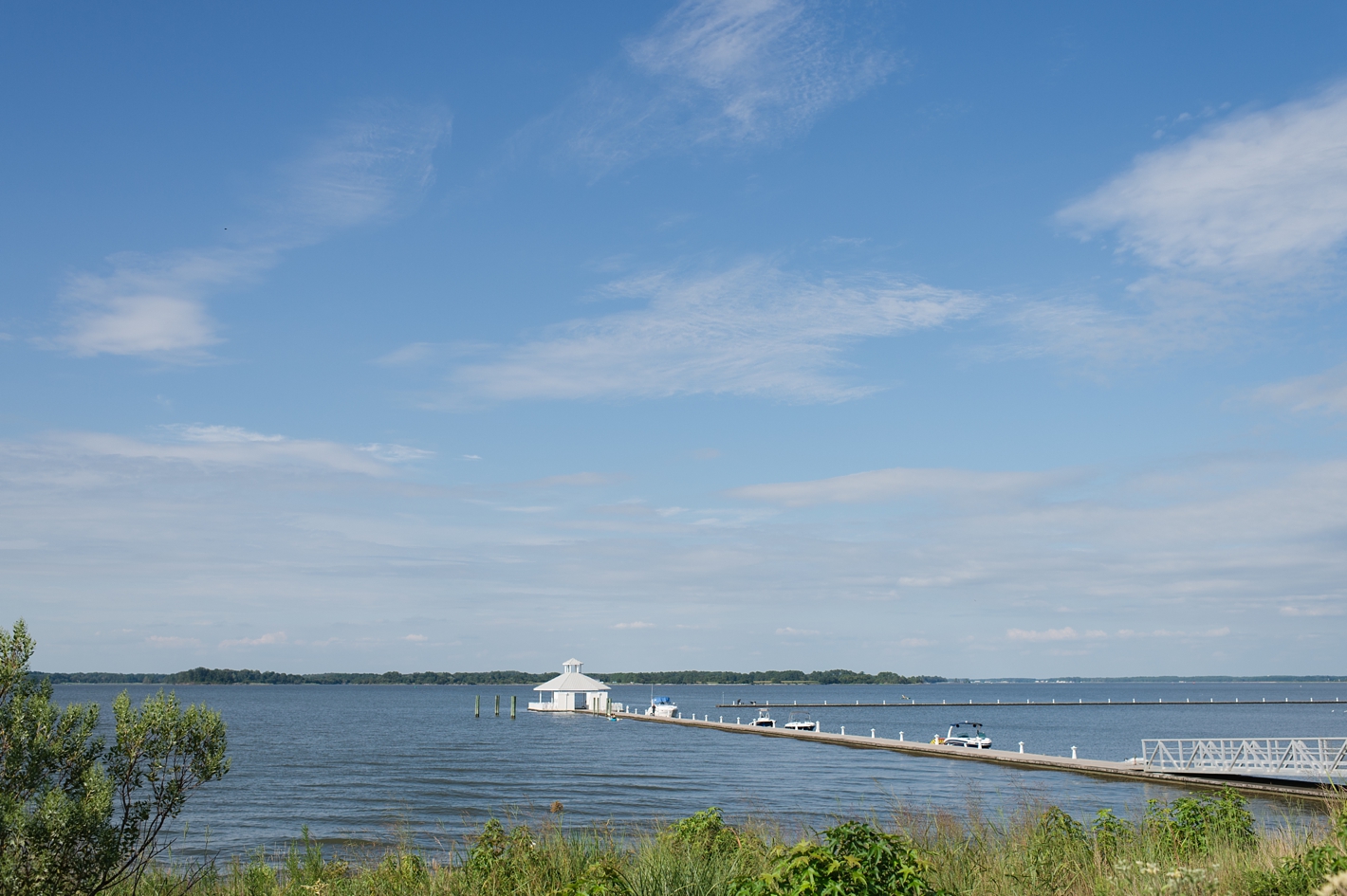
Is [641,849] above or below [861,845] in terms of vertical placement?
below

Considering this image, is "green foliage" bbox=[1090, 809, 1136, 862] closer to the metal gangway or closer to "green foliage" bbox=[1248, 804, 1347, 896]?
"green foliage" bbox=[1248, 804, 1347, 896]

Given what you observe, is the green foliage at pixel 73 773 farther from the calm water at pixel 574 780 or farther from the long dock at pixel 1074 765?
the long dock at pixel 1074 765

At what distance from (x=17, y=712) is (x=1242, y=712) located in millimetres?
175819

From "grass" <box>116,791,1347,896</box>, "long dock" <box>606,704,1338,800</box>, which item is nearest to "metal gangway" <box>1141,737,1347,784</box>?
"long dock" <box>606,704,1338,800</box>

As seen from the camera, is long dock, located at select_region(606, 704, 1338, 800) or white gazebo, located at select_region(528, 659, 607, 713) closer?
long dock, located at select_region(606, 704, 1338, 800)

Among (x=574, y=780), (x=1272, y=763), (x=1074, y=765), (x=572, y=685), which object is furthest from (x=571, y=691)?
(x=1272, y=763)

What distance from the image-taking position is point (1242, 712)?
15000 cm

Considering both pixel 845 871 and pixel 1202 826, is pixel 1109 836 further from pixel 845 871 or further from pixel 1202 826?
pixel 845 871

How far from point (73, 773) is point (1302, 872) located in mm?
10495

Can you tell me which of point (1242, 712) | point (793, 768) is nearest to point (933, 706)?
point (1242, 712)

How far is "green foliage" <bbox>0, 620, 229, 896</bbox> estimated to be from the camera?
312 inches

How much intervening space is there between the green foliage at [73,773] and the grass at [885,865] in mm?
1574

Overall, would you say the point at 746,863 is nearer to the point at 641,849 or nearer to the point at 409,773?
the point at 641,849

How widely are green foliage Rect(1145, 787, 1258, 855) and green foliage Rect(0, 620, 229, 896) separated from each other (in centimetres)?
1017
